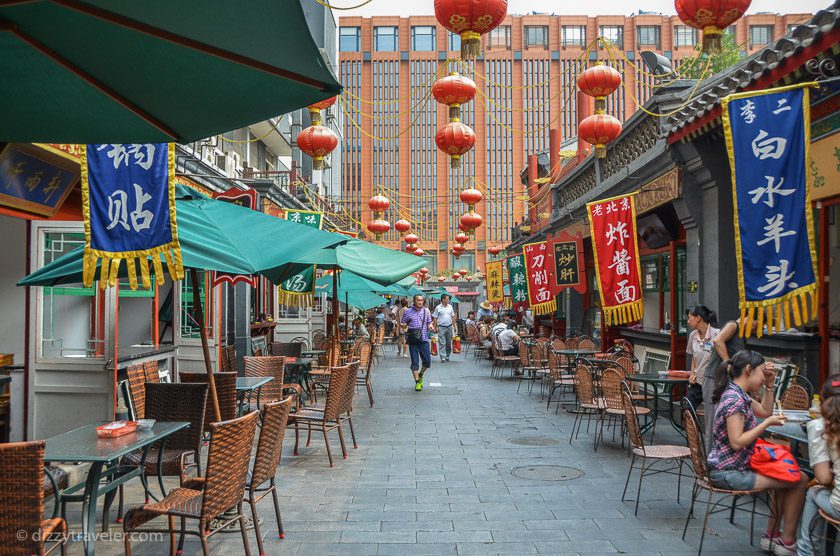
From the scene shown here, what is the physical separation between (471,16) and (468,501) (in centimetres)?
485

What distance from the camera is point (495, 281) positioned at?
92.1ft

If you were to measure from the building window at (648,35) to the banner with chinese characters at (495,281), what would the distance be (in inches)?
2328

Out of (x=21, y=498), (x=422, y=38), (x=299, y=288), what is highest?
(x=422, y=38)

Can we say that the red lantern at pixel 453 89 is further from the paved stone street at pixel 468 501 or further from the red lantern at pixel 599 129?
the paved stone street at pixel 468 501

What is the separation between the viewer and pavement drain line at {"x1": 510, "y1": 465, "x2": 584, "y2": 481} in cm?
755

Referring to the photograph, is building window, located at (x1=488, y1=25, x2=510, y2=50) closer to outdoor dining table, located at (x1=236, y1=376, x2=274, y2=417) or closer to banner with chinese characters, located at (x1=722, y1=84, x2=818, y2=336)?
outdoor dining table, located at (x1=236, y1=376, x2=274, y2=417)

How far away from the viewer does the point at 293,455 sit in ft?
28.8

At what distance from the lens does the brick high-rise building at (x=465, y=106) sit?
70875 mm

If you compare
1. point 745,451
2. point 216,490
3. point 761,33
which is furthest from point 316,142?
point 761,33

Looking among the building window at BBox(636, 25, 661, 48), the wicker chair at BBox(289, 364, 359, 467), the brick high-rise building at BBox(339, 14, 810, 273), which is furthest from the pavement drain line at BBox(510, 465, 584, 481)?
the building window at BBox(636, 25, 661, 48)

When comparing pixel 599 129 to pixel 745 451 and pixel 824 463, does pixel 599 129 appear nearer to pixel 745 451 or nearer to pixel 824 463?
pixel 745 451

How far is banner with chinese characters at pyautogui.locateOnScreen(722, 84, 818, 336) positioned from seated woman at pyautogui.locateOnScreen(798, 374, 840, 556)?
1.07m

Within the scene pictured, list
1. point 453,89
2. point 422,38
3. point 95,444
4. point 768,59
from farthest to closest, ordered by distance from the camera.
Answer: point 422,38 < point 453,89 < point 768,59 < point 95,444

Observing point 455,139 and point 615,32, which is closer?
point 455,139
